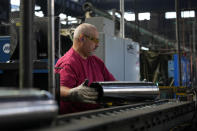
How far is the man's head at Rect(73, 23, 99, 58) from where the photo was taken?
220cm

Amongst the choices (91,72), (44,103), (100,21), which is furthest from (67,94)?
(100,21)

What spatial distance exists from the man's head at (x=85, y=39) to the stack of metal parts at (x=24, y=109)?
143 centimetres

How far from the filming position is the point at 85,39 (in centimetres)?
221

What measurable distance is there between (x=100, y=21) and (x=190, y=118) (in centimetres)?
278

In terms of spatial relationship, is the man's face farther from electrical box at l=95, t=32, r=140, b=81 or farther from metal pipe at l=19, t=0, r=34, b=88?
electrical box at l=95, t=32, r=140, b=81

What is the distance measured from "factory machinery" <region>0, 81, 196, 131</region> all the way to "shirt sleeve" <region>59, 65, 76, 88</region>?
39 centimetres

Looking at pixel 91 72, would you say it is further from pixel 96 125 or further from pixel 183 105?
pixel 96 125

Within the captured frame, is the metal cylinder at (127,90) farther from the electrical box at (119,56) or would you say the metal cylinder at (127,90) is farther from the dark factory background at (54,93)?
the electrical box at (119,56)

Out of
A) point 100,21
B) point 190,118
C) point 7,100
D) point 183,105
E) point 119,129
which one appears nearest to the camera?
point 7,100

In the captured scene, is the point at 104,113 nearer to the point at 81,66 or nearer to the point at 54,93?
the point at 54,93

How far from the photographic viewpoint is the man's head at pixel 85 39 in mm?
2202

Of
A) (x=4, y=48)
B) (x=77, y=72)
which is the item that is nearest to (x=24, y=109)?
(x=77, y=72)

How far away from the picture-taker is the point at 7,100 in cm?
73

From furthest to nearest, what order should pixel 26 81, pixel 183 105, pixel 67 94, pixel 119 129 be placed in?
1. pixel 183 105
2. pixel 67 94
3. pixel 119 129
4. pixel 26 81
